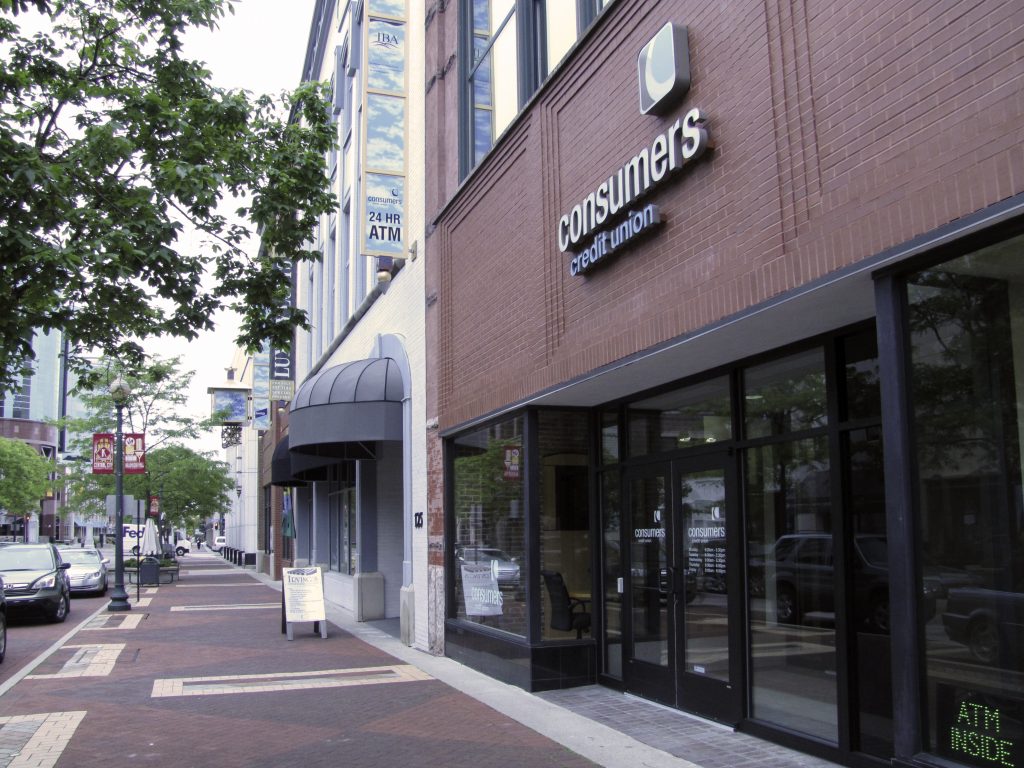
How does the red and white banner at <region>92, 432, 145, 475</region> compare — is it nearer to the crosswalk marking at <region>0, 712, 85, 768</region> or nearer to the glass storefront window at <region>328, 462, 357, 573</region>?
the glass storefront window at <region>328, 462, 357, 573</region>

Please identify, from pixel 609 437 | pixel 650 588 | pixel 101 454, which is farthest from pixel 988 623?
pixel 101 454

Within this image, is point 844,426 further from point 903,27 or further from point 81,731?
point 81,731

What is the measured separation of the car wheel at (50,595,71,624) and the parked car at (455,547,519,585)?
10.0 metres

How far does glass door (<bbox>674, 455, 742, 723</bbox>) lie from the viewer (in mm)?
7734

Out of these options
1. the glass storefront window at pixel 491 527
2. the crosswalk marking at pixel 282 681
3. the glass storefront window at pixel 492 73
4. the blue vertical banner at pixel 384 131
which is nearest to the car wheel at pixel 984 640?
the glass storefront window at pixel 491 527

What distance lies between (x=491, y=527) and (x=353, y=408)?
427 cm

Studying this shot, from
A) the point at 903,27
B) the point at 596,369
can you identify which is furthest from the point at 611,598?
the point at 903,27

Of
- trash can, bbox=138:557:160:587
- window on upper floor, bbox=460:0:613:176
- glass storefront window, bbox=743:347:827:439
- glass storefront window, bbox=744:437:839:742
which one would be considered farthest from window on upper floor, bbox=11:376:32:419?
glass storefront window, bbox=744:437:839:742

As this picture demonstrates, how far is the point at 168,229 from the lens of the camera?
847 cm

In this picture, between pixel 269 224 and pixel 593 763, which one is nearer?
pixel 593 763

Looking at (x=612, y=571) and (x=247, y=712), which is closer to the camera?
(x=247, y=712)

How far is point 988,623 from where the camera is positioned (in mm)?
4586

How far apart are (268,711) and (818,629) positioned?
5.30 m

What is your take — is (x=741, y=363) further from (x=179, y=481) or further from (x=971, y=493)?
(x=179, y=481)
